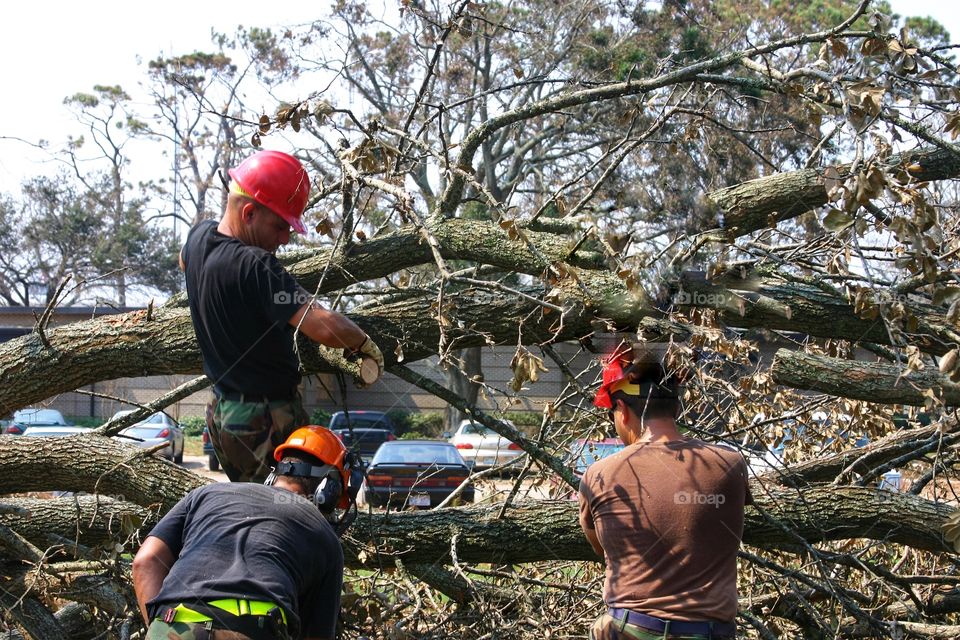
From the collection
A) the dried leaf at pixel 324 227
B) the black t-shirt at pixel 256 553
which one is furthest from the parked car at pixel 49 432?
the black t-shirt at pixel 256 553

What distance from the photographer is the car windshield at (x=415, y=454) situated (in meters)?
Result: 11.2

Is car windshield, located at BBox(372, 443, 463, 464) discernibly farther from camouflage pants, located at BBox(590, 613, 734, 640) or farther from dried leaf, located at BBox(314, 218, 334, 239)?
camouflage pants, located at BBox(590, 613, 734, 640)

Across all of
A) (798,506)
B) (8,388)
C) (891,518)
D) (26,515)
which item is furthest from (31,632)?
(891,518)

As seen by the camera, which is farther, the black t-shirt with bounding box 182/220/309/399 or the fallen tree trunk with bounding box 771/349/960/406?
the fallen tree trunk with bounding box 771/349/960/406

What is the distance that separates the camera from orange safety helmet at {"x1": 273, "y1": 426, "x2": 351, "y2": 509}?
2.87m

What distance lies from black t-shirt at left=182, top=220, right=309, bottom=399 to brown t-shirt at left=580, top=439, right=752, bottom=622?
124cm

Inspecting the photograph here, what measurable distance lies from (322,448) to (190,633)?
2.24ft

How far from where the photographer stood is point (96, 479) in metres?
4.40

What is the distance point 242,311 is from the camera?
3.20 m

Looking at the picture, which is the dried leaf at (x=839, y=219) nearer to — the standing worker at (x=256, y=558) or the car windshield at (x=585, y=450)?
the standing worker at (x=256, y=558)

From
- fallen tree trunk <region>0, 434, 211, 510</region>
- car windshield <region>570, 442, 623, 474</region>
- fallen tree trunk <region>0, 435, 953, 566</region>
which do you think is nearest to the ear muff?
fallen tree trunk <region>0, 435, 953, 566</region>

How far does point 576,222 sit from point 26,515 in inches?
119

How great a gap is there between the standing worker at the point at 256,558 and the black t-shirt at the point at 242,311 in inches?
17.5

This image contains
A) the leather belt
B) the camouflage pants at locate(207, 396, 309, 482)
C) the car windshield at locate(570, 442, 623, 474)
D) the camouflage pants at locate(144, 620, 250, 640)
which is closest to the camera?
the camouflage pants at locate(144, 620, 250, 640)
